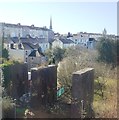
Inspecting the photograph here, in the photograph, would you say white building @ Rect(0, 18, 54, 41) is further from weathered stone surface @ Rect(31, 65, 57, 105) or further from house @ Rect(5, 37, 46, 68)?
weathered stone surface @ Rect(31, 65, 57, 105)

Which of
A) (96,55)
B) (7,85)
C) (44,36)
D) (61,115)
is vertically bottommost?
(61,115)

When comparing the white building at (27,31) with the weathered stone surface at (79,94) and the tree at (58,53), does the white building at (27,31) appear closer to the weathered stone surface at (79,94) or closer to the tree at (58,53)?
the tree at (58,53)

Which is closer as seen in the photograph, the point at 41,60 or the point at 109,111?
the point at 109,111

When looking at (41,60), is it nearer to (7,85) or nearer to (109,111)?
(7,85)

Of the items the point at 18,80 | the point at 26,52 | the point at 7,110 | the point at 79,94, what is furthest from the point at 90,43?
the point at 7,110

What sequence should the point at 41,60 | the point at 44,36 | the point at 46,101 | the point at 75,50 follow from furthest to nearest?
the point at 44,36 → the point at 41,60 → the point at 75,50 → the point at 46,101

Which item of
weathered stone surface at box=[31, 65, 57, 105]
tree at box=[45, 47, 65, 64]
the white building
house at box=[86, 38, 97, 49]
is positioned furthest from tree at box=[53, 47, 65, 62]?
weathered stone surface at box=[31, 65, 57, 105]

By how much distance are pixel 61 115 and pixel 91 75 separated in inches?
31.2

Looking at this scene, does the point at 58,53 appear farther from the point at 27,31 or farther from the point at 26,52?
the point at 27,31

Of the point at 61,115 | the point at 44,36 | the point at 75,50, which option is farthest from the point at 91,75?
the point at 44,36

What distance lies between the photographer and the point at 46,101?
3.50 m

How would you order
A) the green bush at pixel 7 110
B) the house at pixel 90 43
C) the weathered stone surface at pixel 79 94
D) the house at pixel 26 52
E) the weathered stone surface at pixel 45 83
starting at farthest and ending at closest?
the house at pixel 90 43 < the house at pixel 26 52 < the weathered stone surface at pixel 45 83 < the weathered stone surface at pixel 79 94 < the green bush at pixel 7 110

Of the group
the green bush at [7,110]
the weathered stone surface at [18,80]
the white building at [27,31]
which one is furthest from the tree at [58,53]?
the green bush at [7,110]

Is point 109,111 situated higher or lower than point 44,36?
lower
